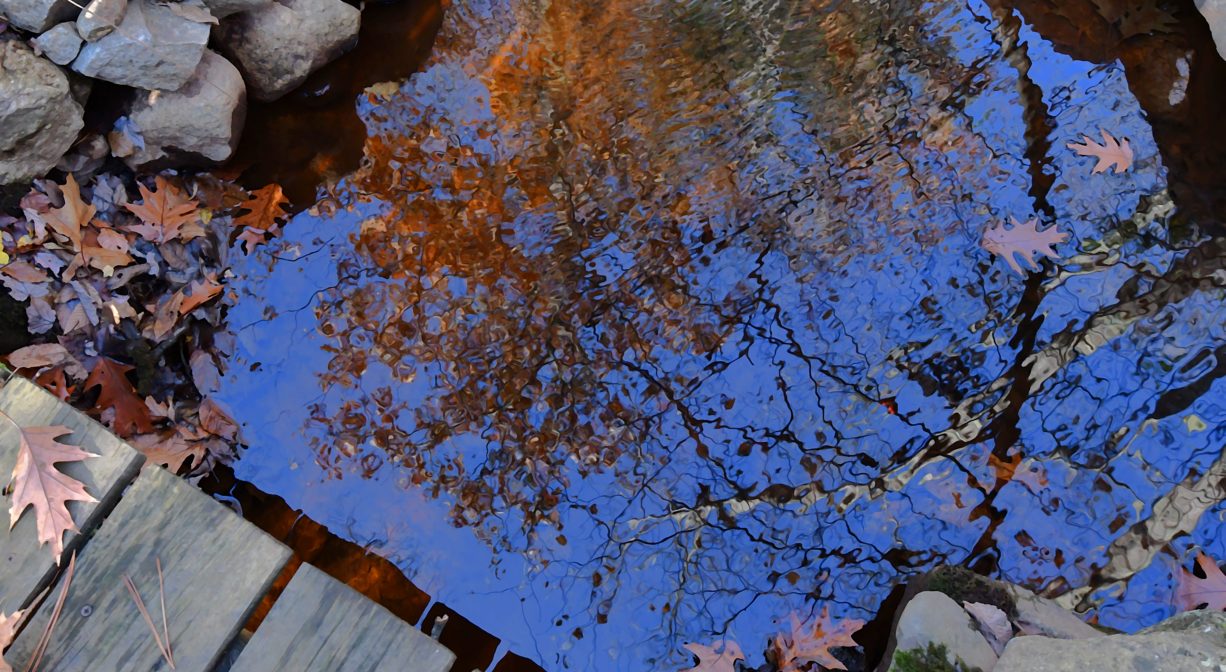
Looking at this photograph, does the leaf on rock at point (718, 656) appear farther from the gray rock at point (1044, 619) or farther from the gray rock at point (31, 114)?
the gray rock at point (31, 114)

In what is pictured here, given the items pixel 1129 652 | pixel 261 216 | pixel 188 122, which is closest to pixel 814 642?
pixel 1129 652

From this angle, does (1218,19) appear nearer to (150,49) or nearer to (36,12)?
(150,49)

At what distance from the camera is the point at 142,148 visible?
336 cm

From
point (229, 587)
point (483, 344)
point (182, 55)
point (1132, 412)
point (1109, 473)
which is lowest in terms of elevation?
point (229, 587)

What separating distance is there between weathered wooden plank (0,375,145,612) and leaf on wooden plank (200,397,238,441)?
0.63m

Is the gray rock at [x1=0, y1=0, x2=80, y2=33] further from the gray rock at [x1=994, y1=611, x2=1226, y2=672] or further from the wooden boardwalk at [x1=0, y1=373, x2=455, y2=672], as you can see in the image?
the gray rock at [x1=994, y1=611, x2=1226, y2=672]

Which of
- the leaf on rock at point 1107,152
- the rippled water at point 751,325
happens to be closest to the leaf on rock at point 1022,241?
the rippled water at point 751,325

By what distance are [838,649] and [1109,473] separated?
3.95 ft

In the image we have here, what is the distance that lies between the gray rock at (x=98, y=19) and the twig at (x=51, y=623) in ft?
6.46

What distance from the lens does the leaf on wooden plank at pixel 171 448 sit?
9.74 ft

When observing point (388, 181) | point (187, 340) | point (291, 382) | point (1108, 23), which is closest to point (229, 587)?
point (291, 382)

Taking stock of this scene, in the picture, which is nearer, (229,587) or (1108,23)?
(229,587)

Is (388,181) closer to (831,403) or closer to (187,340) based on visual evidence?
(187,340)

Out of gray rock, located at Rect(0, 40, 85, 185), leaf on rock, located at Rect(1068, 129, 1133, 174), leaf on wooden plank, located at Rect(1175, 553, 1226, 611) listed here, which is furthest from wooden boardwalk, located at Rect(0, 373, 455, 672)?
leaf on rock, located at Rect(1068, 129, 1133, 174)
